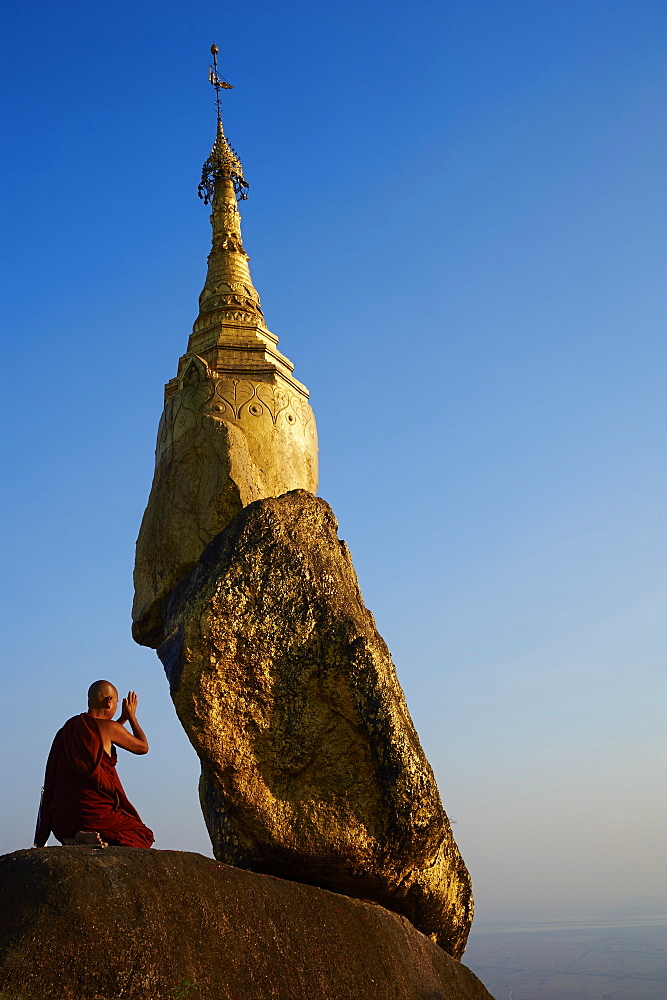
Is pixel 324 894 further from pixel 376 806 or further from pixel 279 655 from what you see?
pixel 279 655

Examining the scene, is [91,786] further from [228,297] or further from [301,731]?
[228,297]

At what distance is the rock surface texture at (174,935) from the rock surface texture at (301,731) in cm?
74

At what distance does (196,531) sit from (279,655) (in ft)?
9.34

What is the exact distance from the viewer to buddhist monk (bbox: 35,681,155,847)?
27.8ft

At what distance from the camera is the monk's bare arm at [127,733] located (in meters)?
8.86

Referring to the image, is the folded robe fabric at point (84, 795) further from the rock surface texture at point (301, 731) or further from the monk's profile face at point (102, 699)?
the rock surface texture at point (301, 731)

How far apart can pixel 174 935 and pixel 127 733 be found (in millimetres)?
2290

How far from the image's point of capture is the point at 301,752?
9469 millimetres

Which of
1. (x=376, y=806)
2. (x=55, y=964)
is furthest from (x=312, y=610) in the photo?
(x=55, y=964)

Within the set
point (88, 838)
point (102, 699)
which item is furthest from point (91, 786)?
point (102, 699)

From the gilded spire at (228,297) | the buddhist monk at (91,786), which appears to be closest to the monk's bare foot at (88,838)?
the buddhist monk at (91,786)

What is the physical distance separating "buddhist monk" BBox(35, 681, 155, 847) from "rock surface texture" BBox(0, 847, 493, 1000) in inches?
41.0

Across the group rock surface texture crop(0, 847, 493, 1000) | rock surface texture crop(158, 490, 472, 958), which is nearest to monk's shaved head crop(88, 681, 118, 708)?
rock surface texture crop(158, 490, 472, 958)

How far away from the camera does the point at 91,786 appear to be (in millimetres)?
8578
